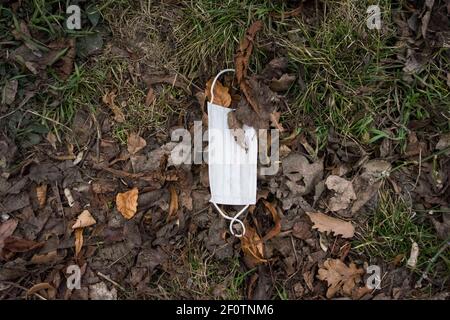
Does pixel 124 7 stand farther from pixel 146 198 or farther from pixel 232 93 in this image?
pixel 146 198

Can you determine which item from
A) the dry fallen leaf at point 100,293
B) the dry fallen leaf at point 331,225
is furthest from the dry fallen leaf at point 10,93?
the dry fallen leaf at point 331,225

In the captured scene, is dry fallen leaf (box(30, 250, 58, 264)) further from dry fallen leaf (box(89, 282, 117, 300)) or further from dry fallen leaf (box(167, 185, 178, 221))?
dry fallen leaf (box(167, 185, 178, 221))

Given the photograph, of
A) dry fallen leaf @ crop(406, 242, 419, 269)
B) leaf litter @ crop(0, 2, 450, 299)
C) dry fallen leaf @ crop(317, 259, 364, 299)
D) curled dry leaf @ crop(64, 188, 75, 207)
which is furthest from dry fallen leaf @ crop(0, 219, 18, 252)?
dry fallen leaf @ crop(406, 242, 419, 269)

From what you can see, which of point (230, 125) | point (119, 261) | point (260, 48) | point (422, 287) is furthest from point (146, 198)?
point (422, 287)

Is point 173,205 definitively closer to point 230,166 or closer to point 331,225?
point 230,166

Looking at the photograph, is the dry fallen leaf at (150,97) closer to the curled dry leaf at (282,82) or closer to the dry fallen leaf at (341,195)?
the curled dry leaf at (282,82)
